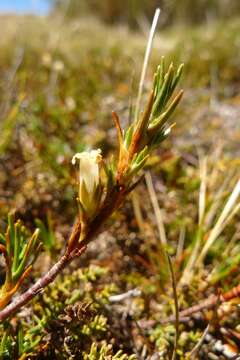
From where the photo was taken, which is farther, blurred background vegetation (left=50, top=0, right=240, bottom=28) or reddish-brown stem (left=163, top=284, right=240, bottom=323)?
blurred background vegetation (left=50, top=0, right=240, bottom=28)

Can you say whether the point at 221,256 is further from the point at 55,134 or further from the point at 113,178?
the point at 55,134

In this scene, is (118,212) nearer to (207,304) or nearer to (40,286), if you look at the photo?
(207,304)

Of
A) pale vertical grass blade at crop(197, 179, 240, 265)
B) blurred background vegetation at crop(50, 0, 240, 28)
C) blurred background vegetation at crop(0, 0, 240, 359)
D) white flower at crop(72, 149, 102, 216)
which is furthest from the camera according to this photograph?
blurred background vegetation at crop(50, 0, 240, 28)

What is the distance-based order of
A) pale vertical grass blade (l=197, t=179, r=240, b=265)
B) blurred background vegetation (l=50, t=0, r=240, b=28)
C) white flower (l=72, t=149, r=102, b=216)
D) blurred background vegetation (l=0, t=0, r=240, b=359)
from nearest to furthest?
1. white flower (l=72, t=149, r=102, b=216)
2. pale vertical grass blade (l=197, t=179, r=240, b=265)
3. blurred background vegetation (l=0, t=0, r=240, b=359)
4. blurred background vegetation (l=50, t=0, r=240, b=28)

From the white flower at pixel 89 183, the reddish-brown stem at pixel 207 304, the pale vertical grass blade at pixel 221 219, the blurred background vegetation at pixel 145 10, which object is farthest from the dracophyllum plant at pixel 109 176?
the blurred background vegetation at pixel 145 10

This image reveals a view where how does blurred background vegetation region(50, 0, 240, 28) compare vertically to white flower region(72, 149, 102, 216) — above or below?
above

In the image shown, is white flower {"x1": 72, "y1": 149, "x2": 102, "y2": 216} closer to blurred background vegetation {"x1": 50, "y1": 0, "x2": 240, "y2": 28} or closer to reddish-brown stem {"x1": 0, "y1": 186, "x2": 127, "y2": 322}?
reddish-brown stem {"x1": 0, "y1": 186, "x2": 127, "y2": 322}

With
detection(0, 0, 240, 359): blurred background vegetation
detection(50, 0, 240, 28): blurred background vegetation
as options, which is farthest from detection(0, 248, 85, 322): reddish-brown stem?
detection(50, 0, 240, 28): blurred background vegetation

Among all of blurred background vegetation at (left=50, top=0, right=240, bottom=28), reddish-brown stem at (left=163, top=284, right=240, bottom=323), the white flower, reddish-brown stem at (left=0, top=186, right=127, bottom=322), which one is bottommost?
reddish-brown stem at (left=163, top=284, right=240, bottom=323)
